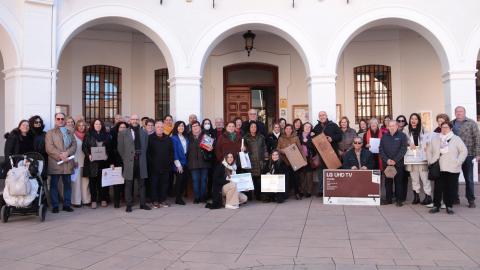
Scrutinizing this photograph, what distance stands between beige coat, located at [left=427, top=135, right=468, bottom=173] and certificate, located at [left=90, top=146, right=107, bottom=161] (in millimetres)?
6124

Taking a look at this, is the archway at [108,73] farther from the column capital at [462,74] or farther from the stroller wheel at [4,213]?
the column capital at [462,74]

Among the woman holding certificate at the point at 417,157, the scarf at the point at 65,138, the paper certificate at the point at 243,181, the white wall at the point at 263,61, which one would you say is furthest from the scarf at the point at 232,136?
the white wall at the point at 263,61

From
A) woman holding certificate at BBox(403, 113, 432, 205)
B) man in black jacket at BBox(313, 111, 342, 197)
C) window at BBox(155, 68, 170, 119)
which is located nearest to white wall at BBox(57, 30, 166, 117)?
window at BBox(155, 68, 170, 119)

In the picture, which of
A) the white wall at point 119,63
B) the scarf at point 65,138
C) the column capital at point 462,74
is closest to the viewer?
the scarf at point 65,138

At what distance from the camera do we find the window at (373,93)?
13.6 meters

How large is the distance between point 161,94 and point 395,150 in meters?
7.75

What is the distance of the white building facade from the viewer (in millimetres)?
9492

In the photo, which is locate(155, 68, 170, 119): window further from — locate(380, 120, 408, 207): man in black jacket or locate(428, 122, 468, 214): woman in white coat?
locate(428, 122, 468, 214): woman in white coat

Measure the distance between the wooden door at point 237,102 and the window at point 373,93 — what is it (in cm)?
346

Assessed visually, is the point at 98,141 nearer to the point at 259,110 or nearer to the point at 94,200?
the point at 94,200

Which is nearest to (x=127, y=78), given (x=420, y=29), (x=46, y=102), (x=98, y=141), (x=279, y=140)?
(x=46, y=102)

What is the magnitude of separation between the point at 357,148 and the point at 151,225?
437cm

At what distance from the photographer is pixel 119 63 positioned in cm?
1329

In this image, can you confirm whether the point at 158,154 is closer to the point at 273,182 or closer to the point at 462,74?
the point at 273,182
